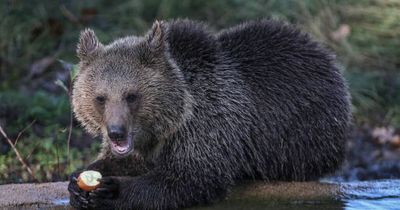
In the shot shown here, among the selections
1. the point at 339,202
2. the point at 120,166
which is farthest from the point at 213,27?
the point at 339,202

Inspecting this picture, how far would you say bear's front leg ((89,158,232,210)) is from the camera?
627 cm

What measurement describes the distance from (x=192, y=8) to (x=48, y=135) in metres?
3.56

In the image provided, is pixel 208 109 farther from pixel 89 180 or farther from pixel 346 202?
pixel 346 202

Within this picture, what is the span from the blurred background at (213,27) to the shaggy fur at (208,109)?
9.53 ft

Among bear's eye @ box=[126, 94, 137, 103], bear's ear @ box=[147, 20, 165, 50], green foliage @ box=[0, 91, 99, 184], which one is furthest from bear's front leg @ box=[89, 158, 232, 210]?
green foliage @ box=[0, 91, 99, 184]

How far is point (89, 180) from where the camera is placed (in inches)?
248

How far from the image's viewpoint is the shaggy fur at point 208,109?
6297mm

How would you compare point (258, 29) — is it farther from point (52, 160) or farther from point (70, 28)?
point (70, 28)

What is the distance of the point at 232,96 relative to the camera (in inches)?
267

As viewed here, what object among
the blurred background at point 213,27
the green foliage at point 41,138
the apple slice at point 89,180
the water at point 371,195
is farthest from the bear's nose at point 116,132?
the blurred background at point 213,27

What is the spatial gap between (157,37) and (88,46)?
52cm

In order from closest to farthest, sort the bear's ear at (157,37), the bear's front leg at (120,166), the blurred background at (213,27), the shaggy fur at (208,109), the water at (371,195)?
the shaggy fur at (208,109) < the bear's ear at (157,37) < the water at (371,195) < the bear's front leg at (120,166) < the blurred background at (213,27)

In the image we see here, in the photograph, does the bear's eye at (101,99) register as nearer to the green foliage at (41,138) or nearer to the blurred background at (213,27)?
the green foliage at (41,138)

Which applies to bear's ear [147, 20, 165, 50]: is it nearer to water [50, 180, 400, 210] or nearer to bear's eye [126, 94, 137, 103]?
bear's eye [126, 94, 137, 103]
